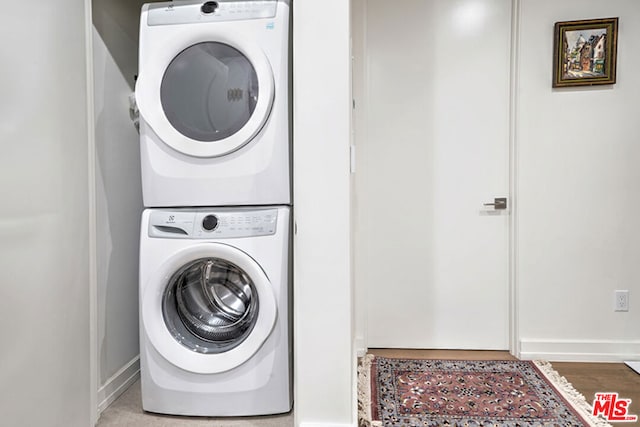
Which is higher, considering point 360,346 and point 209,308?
point 209,308

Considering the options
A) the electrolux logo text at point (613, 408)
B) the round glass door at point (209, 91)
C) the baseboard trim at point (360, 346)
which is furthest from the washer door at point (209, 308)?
the electrolux logo text at point (613, 408)

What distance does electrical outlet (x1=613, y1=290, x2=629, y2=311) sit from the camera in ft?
7.83

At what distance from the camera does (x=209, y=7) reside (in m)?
1.74

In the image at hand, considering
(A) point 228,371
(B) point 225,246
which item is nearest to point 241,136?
(B) point 225,246

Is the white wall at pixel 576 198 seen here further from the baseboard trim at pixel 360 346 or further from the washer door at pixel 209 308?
the washer door at pixel 209 308

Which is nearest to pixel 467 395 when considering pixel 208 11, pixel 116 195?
pixel 116 195

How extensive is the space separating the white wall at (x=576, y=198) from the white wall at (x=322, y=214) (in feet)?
4.62

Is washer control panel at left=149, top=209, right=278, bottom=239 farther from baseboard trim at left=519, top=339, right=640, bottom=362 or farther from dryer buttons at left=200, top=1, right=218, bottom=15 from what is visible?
baseboard trim at left=519, top=339, right=640, bottom=362

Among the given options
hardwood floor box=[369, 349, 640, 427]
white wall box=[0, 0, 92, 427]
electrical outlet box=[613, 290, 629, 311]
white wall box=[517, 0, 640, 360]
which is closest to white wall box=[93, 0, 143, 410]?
white wall box=[0, 0, 92, 427]

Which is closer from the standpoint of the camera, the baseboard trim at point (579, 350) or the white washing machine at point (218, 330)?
the white washing machine at point (218, 330)

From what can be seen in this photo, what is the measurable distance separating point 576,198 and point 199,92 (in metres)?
2.08

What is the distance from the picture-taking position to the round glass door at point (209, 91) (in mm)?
1726

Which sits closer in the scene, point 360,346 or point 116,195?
point 116,195

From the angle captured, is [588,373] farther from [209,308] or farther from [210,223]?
[210,223]
